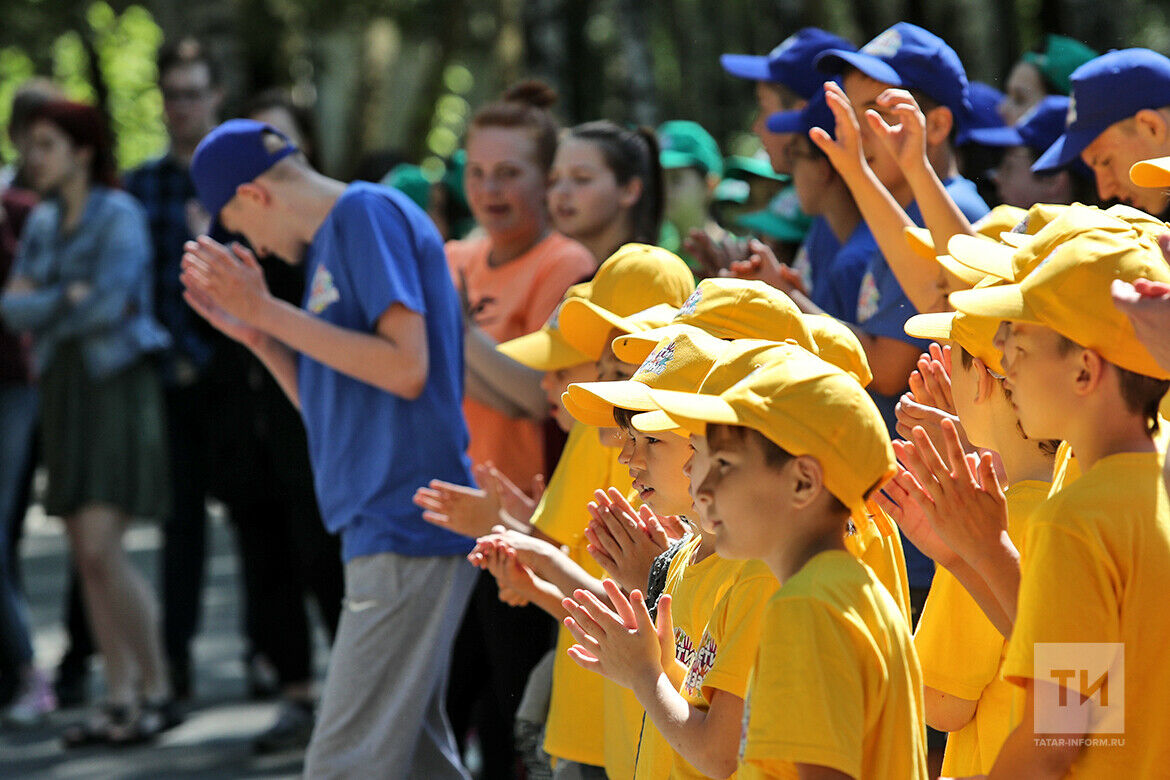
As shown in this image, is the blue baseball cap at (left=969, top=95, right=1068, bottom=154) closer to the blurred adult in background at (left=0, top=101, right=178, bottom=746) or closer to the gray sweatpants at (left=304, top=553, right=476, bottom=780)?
the gray sweatpants at (left=304, top=553, right=476, bottom=780)

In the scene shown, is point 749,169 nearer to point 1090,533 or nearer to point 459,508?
point 459,508

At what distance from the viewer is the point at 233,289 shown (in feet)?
14.0

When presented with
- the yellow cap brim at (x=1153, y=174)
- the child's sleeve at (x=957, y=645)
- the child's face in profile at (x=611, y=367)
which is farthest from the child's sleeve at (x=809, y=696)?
the child's face in profile at (x=611, y=367)

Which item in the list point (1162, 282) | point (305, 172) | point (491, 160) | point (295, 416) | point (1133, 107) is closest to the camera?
point (1162, 282)

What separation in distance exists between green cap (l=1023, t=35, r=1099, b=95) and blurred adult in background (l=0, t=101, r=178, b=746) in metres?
4.01

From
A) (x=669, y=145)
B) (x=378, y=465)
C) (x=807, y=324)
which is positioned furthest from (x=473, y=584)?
(x=669, y=145)

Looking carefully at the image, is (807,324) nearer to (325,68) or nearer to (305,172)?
(305,172)

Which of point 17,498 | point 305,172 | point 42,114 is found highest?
Result: point 42,114

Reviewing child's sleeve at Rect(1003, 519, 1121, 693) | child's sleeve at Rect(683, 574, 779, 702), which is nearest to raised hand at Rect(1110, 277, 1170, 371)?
child's sleeve at Rect(1003, 519, 1121, 693)

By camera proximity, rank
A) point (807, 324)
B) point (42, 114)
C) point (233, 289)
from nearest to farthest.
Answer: point (807, 324) → point (233, 289) → point (42, 114)

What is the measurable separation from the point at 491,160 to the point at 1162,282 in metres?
3.43

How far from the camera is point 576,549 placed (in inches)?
155

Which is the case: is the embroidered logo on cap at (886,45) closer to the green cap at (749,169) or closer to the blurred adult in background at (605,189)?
the blurred adult in background at (605,189)

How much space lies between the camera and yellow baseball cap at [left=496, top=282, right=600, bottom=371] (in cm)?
407
